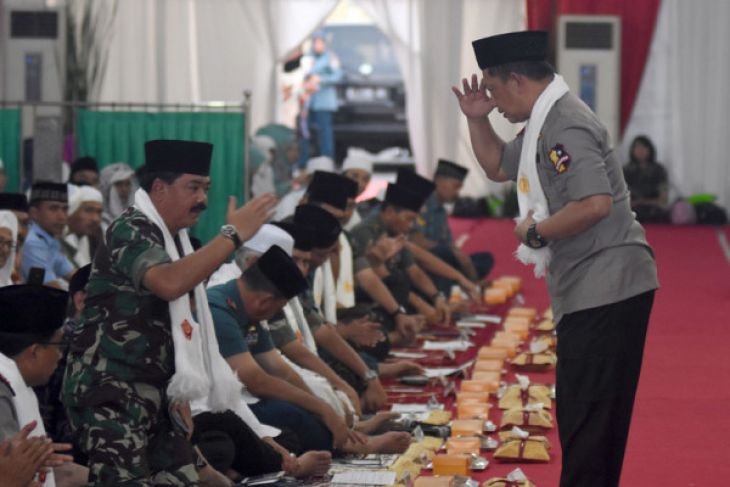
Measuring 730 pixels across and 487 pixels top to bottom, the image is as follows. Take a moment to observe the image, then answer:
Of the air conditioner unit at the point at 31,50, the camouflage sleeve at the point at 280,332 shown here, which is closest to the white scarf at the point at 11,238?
the camouflage sleeve at the point at 280,332

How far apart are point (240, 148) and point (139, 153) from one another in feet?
2.12

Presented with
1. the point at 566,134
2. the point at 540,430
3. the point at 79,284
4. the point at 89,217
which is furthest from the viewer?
the point at 89,217

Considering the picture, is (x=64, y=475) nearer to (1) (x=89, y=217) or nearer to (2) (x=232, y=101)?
(1) (x=89, y=217)

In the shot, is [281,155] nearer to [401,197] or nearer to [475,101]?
[401,197]

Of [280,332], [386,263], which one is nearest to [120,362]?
[280,332]

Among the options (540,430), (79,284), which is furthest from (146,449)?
(540,430)

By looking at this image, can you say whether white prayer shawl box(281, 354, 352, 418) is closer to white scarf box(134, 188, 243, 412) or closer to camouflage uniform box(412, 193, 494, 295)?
white scarf box(134, 188, 243, 412)

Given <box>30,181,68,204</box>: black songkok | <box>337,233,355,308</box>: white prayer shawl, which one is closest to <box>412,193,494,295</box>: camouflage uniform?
<box>337,233,355,308</box>: white prayer shawl

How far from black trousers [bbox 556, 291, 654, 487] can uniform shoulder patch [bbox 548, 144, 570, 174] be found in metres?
0.34

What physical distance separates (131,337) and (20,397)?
1.65 feet

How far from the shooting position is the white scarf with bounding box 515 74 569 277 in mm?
3426

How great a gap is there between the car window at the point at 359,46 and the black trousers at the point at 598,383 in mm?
13358

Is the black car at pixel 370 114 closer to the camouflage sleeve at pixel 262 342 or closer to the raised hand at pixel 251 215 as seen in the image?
the camouflage sleeve at pixel 262 342

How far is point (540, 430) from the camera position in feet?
17.1
